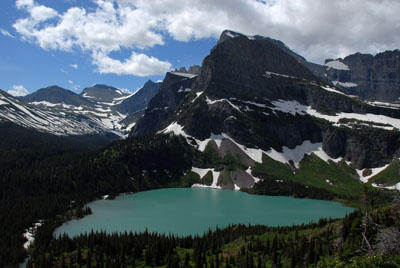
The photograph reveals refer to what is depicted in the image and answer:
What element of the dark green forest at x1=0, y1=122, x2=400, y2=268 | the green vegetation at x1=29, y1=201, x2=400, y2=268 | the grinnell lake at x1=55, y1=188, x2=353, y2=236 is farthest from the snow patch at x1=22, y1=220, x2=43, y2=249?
the grinnell lake at x1=55, y1=188, x2=353, y2=236

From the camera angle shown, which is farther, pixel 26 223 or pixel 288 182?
pixel 288 182

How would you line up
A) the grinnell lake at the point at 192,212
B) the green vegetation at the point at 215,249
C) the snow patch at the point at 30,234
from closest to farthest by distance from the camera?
the green vegetation at the point at 215,249, the snow patch at the point at 30,234, the grinnell lake at the point at 192,212

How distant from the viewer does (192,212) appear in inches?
5059

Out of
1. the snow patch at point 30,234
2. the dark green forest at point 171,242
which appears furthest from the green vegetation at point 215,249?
the snow patch at point 30,234

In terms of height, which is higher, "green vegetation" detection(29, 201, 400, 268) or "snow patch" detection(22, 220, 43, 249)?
"green vegetation" detection(29, 201, 400, 268)

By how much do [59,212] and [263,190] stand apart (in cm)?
10440

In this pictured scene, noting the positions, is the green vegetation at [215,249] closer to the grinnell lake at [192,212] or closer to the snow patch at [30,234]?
the snow patch at [30,234]

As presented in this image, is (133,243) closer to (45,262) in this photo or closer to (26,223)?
(45,262)

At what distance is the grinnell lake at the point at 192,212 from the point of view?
106m

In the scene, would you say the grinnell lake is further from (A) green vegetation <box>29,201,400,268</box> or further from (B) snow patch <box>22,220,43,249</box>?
(A) green vegetation <box>29,201,400,268</box>

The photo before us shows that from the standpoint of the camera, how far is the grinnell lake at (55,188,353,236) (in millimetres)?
106375

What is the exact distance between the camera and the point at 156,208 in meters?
137

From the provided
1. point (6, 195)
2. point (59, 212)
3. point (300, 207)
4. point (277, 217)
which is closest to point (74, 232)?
point (59, 212)

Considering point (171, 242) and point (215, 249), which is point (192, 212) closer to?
point (171, 242)
